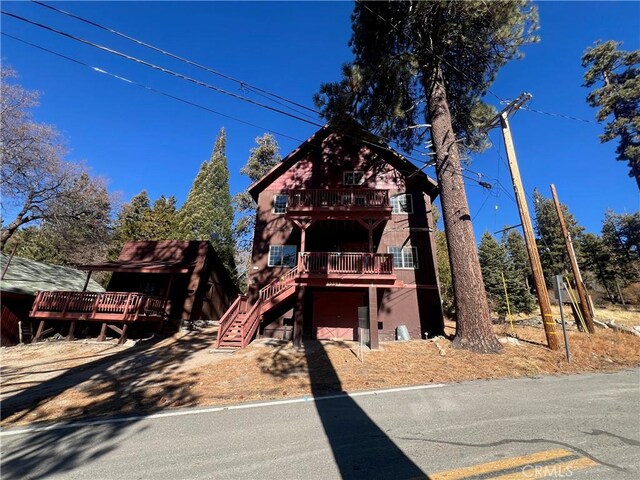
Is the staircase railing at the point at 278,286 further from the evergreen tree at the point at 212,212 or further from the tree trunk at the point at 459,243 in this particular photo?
the evergreen tree at the point at 212,212

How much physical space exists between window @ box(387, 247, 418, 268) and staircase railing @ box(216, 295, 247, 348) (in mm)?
8299

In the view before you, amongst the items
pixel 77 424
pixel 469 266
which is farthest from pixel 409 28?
pixel 77 424

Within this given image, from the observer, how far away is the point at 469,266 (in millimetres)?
9633

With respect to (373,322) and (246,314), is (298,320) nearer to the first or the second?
(246,314)

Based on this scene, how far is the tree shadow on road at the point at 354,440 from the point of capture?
121 inches

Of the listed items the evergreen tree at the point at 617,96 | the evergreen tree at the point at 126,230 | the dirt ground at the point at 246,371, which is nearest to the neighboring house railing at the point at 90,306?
the dirt ground at the point at 246,371

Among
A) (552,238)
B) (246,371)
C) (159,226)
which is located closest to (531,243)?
(246,371)

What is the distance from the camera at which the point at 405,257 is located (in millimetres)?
15648

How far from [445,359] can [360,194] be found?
9.65m

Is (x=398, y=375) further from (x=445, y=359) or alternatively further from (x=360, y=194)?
(x=360, y=194)

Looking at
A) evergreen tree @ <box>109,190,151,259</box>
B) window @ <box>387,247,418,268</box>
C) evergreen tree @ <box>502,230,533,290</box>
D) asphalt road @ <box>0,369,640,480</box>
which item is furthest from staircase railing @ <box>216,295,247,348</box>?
evergreen tree @ <box>502,230,533,290</box>

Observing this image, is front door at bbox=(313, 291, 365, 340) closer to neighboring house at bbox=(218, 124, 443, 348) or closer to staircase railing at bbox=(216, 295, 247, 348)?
neighboring house at bbox=(218, 124, 443, 348)

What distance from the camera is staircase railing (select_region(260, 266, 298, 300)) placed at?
43.8ft

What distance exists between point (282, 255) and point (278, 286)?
2.66 m
